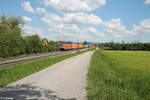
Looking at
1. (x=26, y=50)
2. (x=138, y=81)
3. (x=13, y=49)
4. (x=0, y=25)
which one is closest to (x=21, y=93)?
(x=138, y=81)

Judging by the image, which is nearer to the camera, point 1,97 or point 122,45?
point 1,97

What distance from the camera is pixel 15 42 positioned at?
23.1 metres

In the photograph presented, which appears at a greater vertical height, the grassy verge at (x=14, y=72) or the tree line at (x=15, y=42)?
the tree line at (x=15, y=42)

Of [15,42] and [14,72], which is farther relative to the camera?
[15,42]

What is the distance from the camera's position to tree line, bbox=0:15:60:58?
20.6 m

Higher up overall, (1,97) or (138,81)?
(1,97)

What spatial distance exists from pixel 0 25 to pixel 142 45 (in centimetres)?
8823

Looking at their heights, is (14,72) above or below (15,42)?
below

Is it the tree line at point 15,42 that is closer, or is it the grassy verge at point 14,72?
the grassy verge at point 14,72

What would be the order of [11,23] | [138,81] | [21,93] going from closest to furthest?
1. [21,93]
2. [138,81]
3. [11,23]

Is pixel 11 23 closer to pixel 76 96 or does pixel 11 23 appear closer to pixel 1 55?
pixel 1 55

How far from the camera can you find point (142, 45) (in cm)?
7656

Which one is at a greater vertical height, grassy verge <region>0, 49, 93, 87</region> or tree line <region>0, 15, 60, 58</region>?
tree line <region>0, 15, 60, 58</region>

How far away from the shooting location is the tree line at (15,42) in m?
20.6
